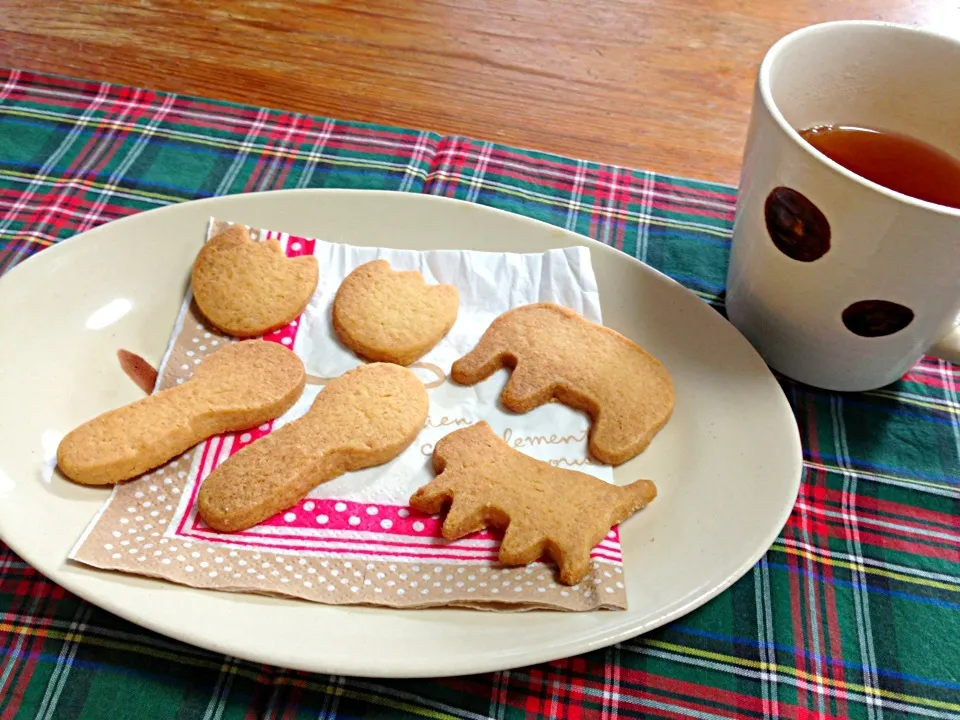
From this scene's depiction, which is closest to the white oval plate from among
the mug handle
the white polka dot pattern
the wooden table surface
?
the white polka dot pattern

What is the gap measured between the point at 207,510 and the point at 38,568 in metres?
0.12

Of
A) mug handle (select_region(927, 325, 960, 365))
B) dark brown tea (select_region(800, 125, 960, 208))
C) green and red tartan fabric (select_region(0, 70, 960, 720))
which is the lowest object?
green and red tartan fabric (select_region(0, 70, 960, 720))

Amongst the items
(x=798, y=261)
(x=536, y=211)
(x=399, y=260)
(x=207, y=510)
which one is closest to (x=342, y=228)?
(x=399, y=260)

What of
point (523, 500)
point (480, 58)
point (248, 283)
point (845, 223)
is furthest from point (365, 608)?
point (480, 58)

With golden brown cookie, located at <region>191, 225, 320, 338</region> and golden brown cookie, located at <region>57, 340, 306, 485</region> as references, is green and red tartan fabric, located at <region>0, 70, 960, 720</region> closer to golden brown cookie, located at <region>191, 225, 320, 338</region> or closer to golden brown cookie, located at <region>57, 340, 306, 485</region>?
golden brown cookie, located at <region>57, 340, 306, 485</region>

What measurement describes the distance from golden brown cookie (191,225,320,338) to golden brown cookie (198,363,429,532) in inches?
4.2

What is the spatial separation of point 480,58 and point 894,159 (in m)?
0.66

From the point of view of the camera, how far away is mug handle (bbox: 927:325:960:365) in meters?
0.75

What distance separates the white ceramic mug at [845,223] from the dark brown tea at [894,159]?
1 centimetres

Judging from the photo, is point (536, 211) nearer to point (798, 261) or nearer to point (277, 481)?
A: point (798, 261)

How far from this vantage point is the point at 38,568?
602 millimetres

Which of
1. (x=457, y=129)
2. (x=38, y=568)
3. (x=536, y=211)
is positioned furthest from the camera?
(x=457, y=129)

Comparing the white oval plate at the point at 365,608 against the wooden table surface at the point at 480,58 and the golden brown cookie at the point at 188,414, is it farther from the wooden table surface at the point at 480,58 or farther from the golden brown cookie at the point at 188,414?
the wooden table surface at the point at 480,58

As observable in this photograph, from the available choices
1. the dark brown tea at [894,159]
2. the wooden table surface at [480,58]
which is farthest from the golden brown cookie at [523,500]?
the wooden table surface at [480,58]
